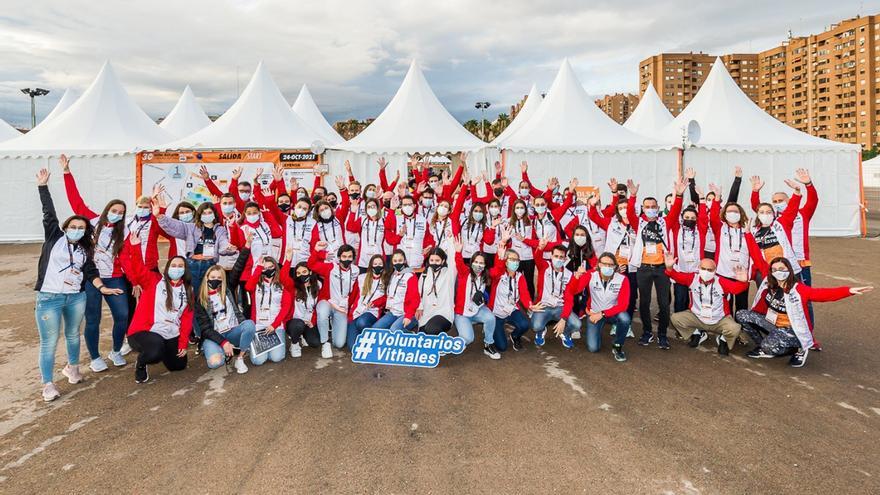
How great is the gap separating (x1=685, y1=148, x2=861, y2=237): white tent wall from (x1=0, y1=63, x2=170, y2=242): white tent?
17663mm

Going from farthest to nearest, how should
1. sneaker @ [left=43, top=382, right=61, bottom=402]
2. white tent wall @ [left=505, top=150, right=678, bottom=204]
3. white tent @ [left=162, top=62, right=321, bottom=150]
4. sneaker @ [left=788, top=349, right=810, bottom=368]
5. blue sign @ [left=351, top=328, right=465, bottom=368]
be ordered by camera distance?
white tent @ [left=162, top=62, right=321, bottom=150] < white tent wall @ [left=505, top=150, right=678, bottom=204] < blue sign @ [left=351, top=328, right=465, bottom=368] < sneaker @ [left=788, top=349, right=810, bottom=368] < sneaker @ [left=43, top=382, right=61, bottom=402]

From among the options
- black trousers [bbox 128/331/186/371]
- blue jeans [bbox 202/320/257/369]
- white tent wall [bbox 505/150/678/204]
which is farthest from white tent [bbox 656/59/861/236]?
black trousers [bbox 128/331/186/371]

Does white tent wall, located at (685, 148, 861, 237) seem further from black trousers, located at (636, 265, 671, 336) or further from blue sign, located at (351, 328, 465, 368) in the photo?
blue sign, located at (351, 328, 465, 368)

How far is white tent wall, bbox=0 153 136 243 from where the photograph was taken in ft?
49.5

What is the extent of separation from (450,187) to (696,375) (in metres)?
4.63

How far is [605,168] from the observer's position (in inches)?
571

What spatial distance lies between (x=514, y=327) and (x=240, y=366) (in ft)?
10.8

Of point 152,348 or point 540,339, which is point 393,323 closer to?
point 540,339

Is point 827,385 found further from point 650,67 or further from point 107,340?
point 650,67

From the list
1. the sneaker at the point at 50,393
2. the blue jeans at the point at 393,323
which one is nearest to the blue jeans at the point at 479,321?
the blue jeans at the point at 393,323

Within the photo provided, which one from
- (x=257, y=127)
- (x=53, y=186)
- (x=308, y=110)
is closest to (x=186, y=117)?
(x=308, y=110)

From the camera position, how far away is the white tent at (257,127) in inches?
574

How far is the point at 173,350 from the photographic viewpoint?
505cm

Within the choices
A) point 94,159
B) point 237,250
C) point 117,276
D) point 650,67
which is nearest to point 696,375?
point 237,250
